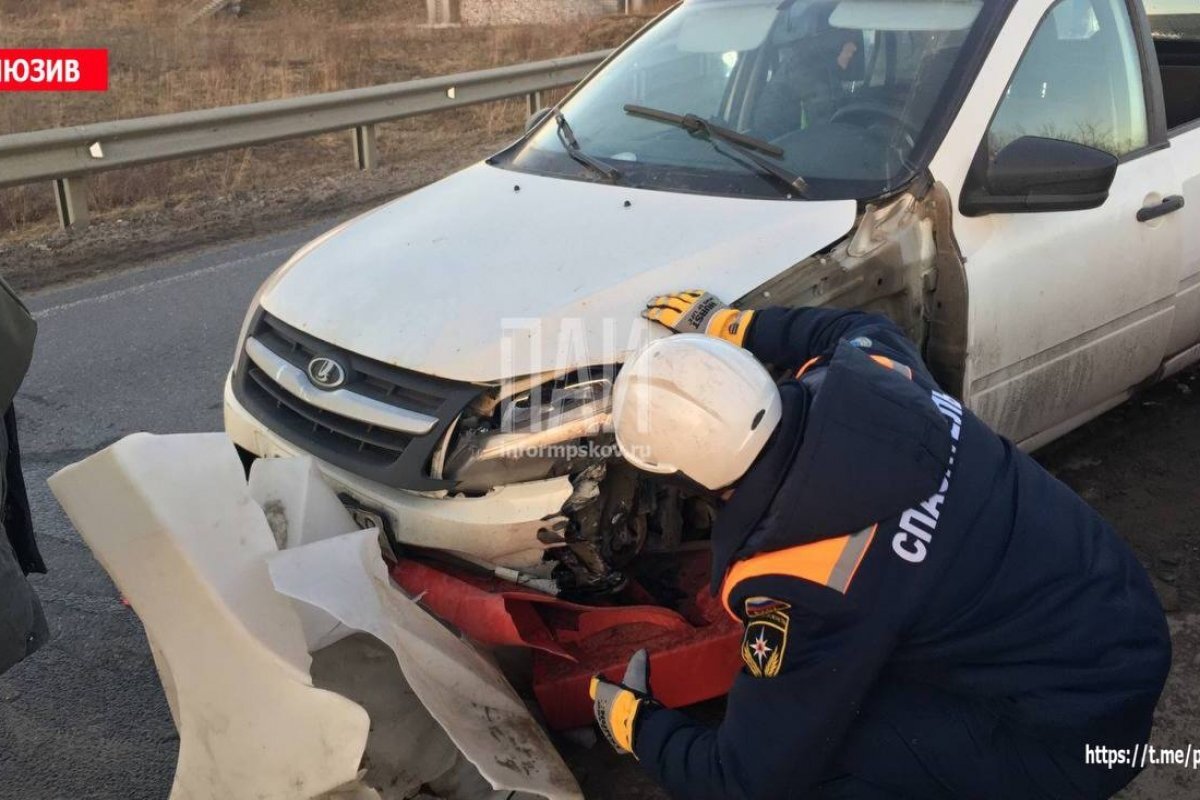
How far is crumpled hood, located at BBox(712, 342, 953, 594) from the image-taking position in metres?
1.95

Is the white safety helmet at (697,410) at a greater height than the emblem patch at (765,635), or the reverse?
the white safety helmet at (697,410)

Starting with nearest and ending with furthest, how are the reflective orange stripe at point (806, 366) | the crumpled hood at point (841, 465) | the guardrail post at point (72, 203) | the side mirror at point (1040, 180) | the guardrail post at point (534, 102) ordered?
the crumpled hood at point (841, 465) → the reflective orange stripe at point (806, 366) → the side mirror at point (1040, 180) → the guardrail post at point (72, 203) → the guardrail post at point (534, 102)

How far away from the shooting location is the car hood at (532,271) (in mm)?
2658

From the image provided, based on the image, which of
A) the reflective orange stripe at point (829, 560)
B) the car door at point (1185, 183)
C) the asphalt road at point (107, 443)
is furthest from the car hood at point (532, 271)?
the car door at point (1185, 183)

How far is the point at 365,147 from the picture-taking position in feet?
33.0

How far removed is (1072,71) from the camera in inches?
141

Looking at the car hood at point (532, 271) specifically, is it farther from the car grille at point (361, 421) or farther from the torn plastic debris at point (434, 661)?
the torn plastic debris at point (434, 661)

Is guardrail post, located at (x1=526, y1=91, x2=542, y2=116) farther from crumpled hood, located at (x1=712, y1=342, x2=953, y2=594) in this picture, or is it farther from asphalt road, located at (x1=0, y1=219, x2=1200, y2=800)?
crumpled hood, located at (x1=712, y1=342, x2=953, y2=594)

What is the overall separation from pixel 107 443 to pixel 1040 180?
3.45m

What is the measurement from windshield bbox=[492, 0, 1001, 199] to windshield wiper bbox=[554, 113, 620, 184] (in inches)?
0.8

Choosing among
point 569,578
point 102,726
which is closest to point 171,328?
point 102,726

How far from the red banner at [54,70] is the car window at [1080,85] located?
13.7 meters

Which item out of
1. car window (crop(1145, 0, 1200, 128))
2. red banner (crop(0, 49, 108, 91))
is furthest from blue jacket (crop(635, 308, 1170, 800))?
red banner (crop(0, 49, 108, 91))

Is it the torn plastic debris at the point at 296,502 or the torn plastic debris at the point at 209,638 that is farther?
the torn plastic debris at the point at 296,502
